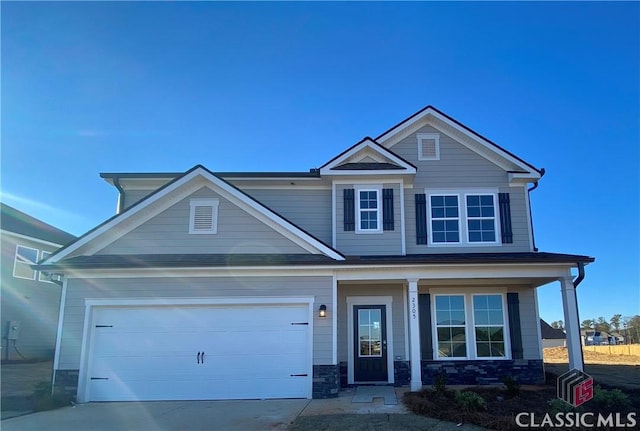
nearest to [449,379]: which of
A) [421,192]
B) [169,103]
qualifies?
[421,192]

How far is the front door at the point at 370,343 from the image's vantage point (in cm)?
1200

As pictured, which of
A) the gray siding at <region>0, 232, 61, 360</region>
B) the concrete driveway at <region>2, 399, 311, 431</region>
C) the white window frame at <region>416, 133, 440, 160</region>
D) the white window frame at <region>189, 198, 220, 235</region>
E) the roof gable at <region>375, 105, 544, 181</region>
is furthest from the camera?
the gray siding at <region>0, 232, 61, 360</region>

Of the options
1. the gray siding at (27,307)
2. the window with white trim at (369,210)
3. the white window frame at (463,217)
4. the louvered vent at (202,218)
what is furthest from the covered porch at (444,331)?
the gray siding at (27,307)

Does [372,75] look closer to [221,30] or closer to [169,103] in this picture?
[221,30]

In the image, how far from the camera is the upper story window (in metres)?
12.7

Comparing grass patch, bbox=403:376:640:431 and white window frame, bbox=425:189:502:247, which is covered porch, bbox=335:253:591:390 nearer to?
white window frame, bbox=425:189:502:247

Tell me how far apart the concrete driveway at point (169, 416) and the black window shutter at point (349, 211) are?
15.9 ft

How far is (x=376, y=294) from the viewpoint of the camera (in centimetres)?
1237

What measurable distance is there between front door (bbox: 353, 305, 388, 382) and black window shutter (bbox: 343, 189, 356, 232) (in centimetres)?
223

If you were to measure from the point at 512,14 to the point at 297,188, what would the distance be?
7.12 meters

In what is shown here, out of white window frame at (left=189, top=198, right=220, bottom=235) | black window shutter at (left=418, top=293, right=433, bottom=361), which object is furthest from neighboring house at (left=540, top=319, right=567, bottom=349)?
white window frame at (left=189, top=198, right=220, bottom=235)

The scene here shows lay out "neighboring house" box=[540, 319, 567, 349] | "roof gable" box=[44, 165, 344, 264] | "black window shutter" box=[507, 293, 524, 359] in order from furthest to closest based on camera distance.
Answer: "neighboring house" box=[540, 319, 567, 349], "black window shutter" box=[507, 293, 524, 359], "roof gable" box=[44, 165, 344, 264]

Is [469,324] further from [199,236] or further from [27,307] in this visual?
[27,307]

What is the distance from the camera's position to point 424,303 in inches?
493
